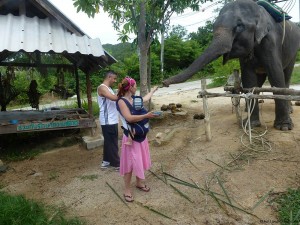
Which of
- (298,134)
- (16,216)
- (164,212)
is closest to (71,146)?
(16,216)

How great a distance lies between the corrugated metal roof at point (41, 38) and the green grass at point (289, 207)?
3994mm

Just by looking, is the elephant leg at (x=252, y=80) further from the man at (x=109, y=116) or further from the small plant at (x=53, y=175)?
the small plant at (x=53, y=175)

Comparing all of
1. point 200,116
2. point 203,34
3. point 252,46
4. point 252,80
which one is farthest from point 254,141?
point 203,34

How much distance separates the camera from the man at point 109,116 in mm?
4555

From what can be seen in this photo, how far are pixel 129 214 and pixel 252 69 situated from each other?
399cm

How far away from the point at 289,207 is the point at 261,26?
3.08 m

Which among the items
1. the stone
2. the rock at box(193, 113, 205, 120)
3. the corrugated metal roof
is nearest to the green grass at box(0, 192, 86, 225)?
the stone

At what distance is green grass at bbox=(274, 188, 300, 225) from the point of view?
120 inches

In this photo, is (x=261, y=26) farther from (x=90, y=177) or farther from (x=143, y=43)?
(x=90, y=177)

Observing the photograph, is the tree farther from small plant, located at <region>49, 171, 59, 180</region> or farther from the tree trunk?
small plant, located at <region>49, 171, 59, 180</region>

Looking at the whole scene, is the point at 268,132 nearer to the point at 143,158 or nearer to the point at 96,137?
the point at 143,158

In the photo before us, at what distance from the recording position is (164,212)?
3354mm

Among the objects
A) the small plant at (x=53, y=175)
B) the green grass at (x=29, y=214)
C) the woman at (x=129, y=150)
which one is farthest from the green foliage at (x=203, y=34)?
the green grass at (x=29, y=214)

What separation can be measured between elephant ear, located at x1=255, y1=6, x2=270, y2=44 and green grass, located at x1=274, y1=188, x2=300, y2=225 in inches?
102
